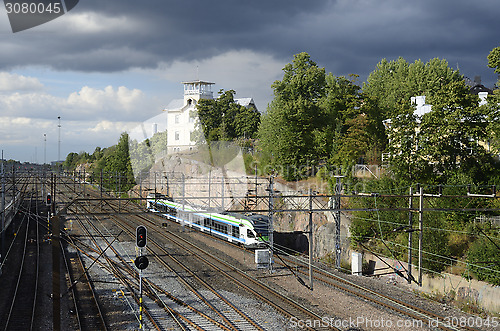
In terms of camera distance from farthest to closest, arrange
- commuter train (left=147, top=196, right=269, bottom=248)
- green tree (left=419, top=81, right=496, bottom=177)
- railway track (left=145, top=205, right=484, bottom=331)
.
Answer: green tree (left=419, top=81, right=496, bottom=177) < commuter train (left=147, top=196, right=269, bottom=248) < railway track (left=145, top=205, right=484, bottom=331)

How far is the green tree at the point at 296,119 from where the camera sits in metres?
44.2

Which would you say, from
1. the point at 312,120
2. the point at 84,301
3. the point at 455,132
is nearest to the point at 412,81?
the point at 312,120

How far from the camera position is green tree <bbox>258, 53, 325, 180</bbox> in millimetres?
44250

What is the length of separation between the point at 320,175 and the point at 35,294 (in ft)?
89.1

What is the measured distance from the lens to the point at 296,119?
147ft

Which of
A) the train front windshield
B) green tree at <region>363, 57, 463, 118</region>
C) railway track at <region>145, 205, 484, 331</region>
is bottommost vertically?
railway track at <region>145, 205, 484, 331</region>

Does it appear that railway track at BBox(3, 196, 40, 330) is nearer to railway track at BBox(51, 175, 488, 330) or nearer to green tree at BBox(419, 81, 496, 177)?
railway track at BBox(51, 175, 488, 330)

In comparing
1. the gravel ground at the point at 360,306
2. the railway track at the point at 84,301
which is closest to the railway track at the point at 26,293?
the railway track at the point at 84,301

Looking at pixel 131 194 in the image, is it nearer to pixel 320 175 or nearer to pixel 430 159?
pixel 320 175

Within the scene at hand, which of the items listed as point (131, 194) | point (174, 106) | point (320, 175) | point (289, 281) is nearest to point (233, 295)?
point (289, 281)

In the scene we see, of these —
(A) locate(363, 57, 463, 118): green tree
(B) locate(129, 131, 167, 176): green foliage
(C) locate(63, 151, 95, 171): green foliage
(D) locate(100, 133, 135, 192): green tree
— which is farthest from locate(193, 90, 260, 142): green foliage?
(C) locate(63, 151, 95, 171): green foliage

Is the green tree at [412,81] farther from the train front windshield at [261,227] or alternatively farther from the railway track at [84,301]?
the railway track at [84,301]

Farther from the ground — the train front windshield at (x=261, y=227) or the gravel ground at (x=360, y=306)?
the train front windshield at (x=261, y=227)

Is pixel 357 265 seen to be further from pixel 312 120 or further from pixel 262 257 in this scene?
pixel 312 120
